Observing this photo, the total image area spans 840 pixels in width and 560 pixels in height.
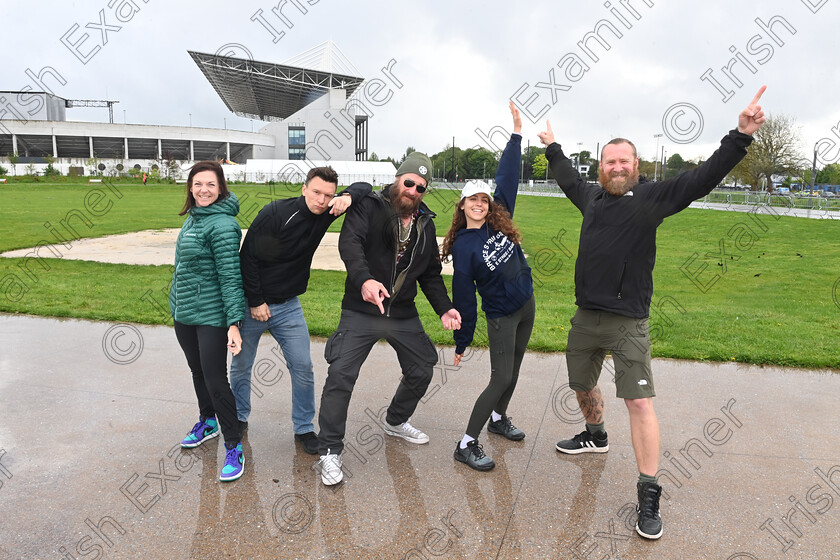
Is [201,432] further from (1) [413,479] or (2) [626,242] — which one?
(2) [626,242]

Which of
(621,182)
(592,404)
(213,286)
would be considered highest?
(621,182)

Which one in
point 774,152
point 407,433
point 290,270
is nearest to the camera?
point 290,270

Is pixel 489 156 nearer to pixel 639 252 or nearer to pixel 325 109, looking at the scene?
pixel 325 109

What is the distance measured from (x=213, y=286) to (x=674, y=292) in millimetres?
9132

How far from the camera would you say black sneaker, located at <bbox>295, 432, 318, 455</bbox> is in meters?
3.89

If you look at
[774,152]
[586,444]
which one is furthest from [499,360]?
[774,152]

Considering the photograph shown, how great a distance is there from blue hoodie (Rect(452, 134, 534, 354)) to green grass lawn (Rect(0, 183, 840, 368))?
8.99 ft

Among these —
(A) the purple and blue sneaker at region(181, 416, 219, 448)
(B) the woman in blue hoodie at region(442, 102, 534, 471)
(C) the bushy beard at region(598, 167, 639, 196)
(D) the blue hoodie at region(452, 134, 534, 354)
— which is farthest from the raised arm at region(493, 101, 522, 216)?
(A) the purple and blue sneaker at region(181, 416, 219, 448)

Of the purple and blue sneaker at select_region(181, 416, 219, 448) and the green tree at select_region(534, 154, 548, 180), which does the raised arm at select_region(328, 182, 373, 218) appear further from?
the green tree at select_region(534, 154, 548, 180)

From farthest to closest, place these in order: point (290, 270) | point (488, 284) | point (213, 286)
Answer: point (290, 270), point (488, 284), point (213, 286)

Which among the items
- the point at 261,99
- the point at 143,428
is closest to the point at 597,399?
the point at 143,428

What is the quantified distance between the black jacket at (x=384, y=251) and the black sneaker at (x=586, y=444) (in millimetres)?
1377

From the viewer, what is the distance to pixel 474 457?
374cm

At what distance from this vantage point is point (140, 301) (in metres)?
8.29
